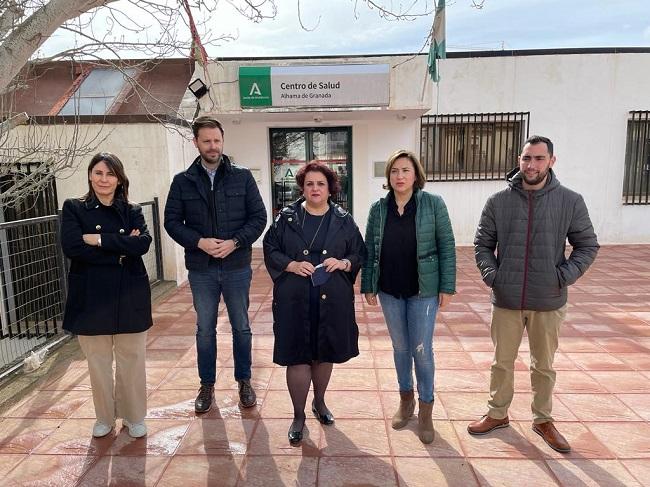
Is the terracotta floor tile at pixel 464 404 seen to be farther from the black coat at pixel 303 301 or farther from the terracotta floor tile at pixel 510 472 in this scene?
the black coat at pixel 303 301

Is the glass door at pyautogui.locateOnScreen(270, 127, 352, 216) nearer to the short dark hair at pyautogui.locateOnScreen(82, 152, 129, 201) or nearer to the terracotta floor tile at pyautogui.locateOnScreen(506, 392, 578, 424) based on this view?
the terracotta floor tile at pyautogui.locateOnScreen(506, 392, 578, 424)

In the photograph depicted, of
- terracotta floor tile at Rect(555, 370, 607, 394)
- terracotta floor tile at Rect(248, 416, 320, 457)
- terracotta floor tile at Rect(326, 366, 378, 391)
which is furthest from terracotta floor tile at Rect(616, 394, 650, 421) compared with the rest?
terracotta floor tile at Rect(248, 416, 320, 457)

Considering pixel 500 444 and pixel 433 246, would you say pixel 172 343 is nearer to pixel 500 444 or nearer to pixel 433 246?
pixel 433 246

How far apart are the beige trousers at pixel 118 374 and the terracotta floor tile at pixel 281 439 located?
30.1 inches

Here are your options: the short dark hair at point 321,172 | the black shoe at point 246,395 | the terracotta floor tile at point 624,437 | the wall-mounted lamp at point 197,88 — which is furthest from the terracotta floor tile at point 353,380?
the wall-mounted lamp at point 197,88

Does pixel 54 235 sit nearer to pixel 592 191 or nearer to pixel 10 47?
pixel 10 47

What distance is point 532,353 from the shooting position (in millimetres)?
2914

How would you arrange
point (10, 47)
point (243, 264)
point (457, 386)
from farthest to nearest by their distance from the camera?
point (457, 386) → point (243, 264) → point (10, 47)

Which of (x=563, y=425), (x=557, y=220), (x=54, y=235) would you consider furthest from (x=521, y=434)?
(x=54, y=235)

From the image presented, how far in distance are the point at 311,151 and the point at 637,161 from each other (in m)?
6.65

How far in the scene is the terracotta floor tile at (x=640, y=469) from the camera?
2512 millimetres

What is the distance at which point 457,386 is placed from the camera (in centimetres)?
364

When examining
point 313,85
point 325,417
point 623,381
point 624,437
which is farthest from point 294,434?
point 313,85

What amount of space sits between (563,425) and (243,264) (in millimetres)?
2356
